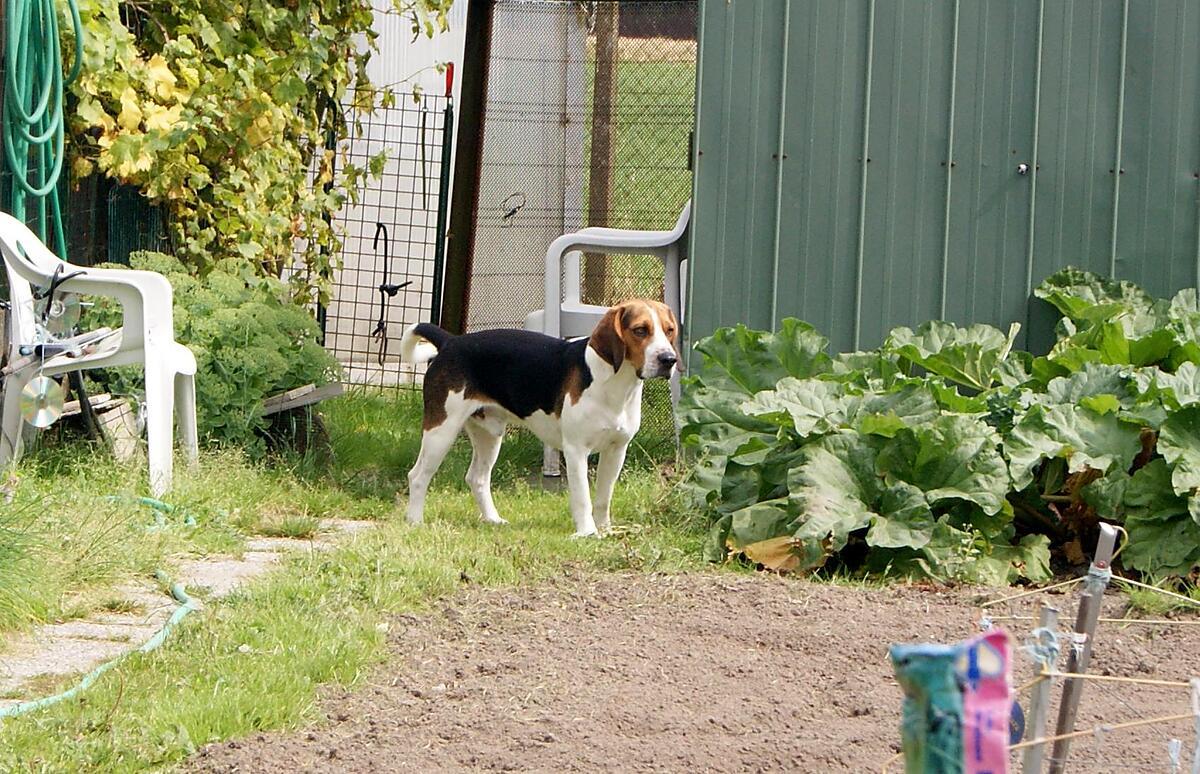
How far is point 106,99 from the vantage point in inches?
293

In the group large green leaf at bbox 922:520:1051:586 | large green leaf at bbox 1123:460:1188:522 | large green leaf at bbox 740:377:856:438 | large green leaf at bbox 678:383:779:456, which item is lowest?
large green leaf at bbox 922:520:1051:586

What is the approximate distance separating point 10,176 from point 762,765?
15.8ft

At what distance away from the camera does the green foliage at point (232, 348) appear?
7.01 m

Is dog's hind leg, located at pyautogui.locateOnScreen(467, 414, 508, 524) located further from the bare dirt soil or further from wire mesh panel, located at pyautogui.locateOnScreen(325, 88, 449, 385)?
wire mesh panel, located at pyautogui.locateOnScreen(325, 88, 449, 385)

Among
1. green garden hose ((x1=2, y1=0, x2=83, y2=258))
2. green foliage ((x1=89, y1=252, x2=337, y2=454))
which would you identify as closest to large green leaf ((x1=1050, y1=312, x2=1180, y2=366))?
green foliage ((x1=89, y1=252, x2=337, y2=454))

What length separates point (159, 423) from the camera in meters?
6.24

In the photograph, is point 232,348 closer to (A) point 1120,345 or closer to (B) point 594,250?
(B) point 594,250

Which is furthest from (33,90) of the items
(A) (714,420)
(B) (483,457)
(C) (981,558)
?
(C) (981,558)

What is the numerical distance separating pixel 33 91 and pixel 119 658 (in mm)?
3486

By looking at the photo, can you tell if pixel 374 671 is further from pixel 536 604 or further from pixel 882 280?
pixel 882 280

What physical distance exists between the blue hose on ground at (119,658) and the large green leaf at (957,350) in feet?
9.86

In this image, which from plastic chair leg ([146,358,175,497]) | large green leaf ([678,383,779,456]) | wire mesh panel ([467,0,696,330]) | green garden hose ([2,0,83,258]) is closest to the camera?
large green leaf ([678,383,779,456])

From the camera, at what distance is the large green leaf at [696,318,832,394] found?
623 cm

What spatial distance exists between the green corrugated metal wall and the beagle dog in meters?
1.03
